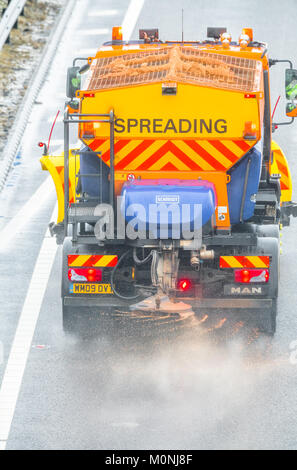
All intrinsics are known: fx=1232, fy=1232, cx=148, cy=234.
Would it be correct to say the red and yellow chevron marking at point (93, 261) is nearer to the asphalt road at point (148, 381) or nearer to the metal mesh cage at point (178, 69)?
the asphalt road at point (148, 381)

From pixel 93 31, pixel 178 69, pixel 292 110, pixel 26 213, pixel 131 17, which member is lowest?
pixel 26 213

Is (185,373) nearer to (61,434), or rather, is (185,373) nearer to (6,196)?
(61,434)

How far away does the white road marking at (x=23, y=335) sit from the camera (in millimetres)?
11562

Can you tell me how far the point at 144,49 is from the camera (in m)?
14.1

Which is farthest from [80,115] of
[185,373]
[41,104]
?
[41,104]

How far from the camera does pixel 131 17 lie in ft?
81.1

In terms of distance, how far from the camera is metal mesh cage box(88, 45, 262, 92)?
13.0 meters

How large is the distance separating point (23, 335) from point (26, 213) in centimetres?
424

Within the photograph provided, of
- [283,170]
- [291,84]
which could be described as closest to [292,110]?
[291,84]

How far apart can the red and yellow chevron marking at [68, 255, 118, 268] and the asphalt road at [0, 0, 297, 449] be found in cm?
85

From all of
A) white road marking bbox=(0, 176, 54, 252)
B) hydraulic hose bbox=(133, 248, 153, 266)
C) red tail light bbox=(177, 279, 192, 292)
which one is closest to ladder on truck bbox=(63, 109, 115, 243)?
hydraulic hose bbox=(133, 248, 153, 266)

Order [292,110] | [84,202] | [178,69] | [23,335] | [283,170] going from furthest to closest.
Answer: [283,170], [292,110], [23,335], [84,202], [178,69]

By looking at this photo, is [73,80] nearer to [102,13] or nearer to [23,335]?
[23,335]

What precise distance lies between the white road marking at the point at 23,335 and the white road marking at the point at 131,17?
717 cm
